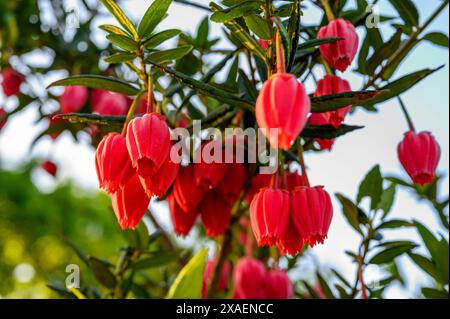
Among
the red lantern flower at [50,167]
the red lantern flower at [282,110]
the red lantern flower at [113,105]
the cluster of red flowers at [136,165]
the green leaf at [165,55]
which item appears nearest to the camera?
the red lantern flower at [282,110]

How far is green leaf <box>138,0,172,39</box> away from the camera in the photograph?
2.27ft

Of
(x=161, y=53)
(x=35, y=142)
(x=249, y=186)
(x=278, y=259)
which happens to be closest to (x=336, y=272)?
(x=278, y=259)

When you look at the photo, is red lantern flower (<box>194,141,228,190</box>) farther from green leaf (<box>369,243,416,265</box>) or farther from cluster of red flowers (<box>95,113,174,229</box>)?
green leaf (<box>369,243,416,265</box>)

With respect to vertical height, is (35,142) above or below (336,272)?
above

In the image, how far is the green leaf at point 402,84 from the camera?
2.58 ft

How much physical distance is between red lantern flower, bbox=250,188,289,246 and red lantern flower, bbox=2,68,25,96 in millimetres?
1046

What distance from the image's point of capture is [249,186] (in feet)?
2.97

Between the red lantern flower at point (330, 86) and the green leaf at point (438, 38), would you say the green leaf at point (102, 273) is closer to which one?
the red lantern flower at point (330, 86)

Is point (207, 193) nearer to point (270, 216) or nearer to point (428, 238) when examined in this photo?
point (270, 216)


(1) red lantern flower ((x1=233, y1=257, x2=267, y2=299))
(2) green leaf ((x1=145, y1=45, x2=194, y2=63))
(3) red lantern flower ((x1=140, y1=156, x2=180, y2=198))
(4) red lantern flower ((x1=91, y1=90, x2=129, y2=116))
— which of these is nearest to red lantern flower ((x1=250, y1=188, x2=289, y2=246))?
(3) red lantern flower ((x1=140, y1=156, x2=180, y2=198))

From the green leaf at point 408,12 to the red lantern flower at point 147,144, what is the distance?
0.52 metres

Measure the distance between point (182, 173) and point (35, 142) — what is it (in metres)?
0.76

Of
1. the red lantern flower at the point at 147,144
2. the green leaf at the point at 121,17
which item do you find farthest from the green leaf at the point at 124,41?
the red lantern flower at the point at 147,144

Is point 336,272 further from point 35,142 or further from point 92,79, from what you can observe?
point 35,142
